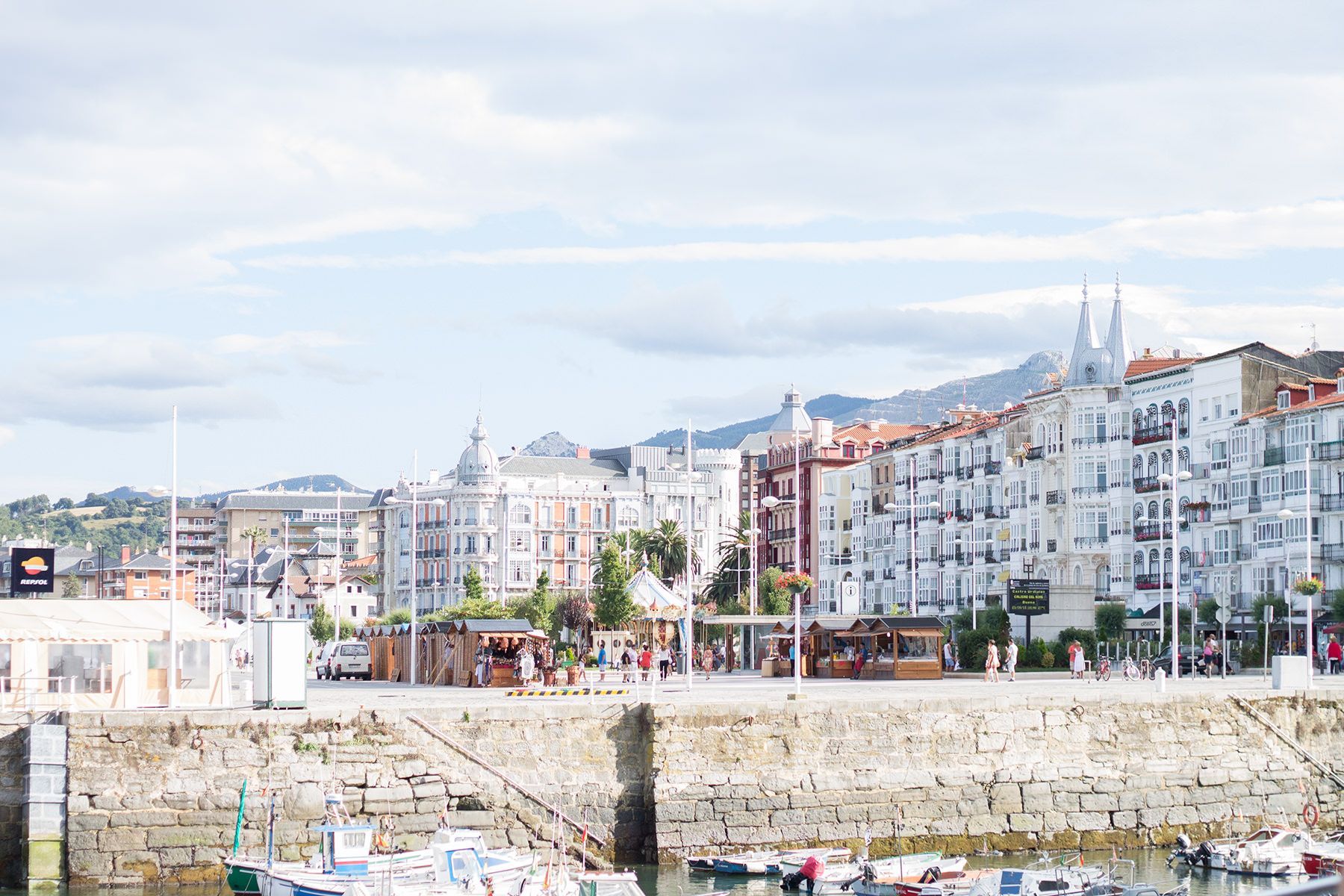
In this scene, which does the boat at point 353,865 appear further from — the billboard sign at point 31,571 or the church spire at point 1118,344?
the church spire at point 1118,344

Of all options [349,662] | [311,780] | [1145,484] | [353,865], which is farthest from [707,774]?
[1145,484]

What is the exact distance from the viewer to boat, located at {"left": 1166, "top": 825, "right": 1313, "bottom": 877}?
4047 cm

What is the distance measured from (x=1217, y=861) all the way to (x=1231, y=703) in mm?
7519

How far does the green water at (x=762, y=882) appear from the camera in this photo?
37.4 metres

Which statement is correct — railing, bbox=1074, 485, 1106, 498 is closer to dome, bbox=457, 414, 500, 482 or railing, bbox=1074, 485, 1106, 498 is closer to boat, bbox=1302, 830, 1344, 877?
boat, bbox=1302, 830, 1344, 877

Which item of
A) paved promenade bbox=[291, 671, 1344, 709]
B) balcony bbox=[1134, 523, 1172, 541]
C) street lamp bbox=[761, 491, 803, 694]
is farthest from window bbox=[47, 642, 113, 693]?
balcony bbox=[1134, 523, 1172, 541]

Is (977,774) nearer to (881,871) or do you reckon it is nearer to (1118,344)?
(881,871)

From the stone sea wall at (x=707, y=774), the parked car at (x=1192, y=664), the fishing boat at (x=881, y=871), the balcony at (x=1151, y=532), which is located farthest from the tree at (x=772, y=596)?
the fishing boat at (x=881, y=871)

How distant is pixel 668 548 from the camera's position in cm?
15950

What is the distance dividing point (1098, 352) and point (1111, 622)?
26.5 m

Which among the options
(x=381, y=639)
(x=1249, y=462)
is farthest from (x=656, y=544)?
(x=381, y=639)

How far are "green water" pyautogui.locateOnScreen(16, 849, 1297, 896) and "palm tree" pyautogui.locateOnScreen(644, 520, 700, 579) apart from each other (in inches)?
4596

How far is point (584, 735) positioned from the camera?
139ft

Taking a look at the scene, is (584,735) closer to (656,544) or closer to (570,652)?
(570,652)
